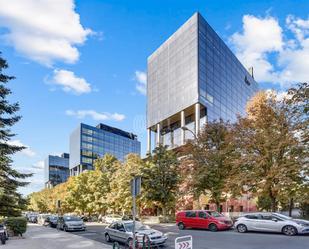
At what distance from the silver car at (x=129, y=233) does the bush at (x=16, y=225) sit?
6.56 meters

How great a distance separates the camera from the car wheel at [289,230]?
66.0 feet

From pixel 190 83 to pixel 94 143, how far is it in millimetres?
80806

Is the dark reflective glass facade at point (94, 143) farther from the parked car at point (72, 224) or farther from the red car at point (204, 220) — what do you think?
the red car at point (204, 220)

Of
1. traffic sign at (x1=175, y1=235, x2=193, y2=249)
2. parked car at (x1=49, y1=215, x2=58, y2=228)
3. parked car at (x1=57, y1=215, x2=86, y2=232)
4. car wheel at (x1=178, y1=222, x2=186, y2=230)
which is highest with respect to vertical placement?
traffic sign at (x1=175, y1=235, x2=193, y2=249)

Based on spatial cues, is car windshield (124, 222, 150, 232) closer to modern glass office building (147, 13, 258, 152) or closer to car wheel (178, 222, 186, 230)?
car wheel (178, 222, 186, 230)

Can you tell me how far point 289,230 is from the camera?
66.6 feet

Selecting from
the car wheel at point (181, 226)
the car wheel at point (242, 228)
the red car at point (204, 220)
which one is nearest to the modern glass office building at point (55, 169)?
the car wheel at point (181, 226)

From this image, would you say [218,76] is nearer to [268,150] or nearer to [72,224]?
[268,150]

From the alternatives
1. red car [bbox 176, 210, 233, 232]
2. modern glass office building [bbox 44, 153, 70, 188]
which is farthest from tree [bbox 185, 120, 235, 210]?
modern glass office building [bbox 44, 153, 70, 188]

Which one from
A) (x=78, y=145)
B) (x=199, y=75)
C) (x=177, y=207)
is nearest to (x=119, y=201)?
(x=177, y=207)

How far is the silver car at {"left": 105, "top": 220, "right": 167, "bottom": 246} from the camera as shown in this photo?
17391 millimetres

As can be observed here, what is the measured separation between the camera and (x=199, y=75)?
66.9 meters

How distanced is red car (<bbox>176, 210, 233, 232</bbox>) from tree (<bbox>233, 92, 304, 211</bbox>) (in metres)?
3.37

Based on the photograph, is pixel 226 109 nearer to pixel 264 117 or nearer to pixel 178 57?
pixel 178 57
